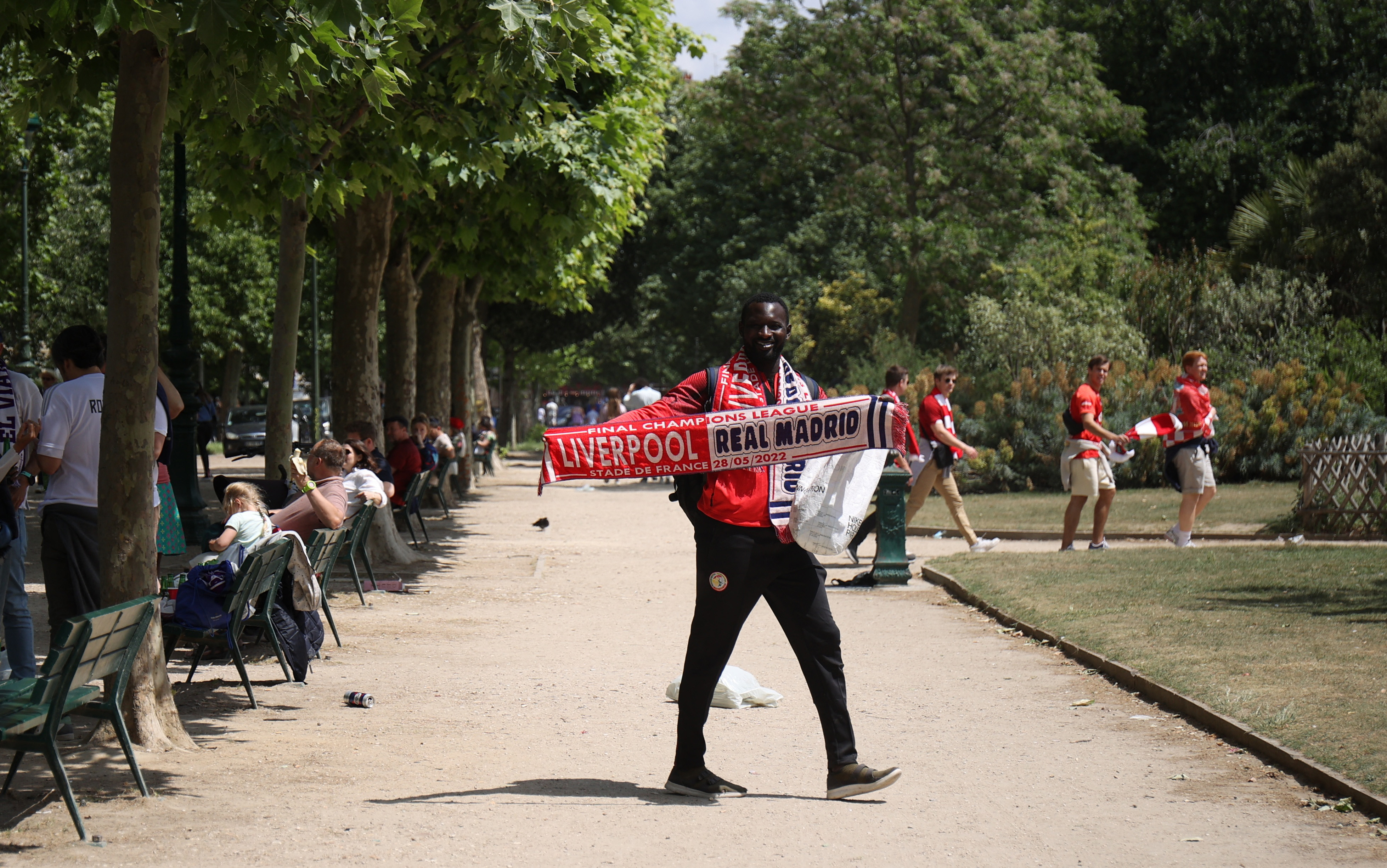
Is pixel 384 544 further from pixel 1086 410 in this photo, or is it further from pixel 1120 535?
pixel 1120 535

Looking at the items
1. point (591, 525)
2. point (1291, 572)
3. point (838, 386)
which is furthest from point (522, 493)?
point (1291, 572)

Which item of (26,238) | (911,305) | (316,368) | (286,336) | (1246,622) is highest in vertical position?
(26,238)

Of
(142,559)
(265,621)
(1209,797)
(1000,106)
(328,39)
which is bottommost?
(1209,797)

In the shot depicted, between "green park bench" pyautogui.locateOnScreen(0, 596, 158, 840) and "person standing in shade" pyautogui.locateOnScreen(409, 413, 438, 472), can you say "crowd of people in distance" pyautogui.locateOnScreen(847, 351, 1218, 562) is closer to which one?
"person standing in shade" pyautogui.locateOnScreen(409, 413, 438, 472)

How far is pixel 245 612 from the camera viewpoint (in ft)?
25.3

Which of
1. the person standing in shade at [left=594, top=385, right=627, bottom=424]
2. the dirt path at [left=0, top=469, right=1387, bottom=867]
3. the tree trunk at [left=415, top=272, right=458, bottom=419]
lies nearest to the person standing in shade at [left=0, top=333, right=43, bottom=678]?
the dirt path at [left=0, top=469, right=1387, bottom=867]

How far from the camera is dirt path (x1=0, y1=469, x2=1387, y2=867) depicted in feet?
16.8

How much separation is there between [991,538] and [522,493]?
1290 cm

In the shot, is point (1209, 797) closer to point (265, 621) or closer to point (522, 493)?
point (265, 621)

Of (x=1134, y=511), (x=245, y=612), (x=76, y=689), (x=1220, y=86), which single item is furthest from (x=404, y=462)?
(x=1220, y=86)

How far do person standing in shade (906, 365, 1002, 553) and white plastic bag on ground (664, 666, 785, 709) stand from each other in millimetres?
6330

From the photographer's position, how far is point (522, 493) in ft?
90.8

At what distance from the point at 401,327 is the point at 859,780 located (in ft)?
46.5

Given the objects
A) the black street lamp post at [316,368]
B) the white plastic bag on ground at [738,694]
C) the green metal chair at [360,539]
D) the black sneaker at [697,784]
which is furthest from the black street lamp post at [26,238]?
the black sneaker at [697,784]
